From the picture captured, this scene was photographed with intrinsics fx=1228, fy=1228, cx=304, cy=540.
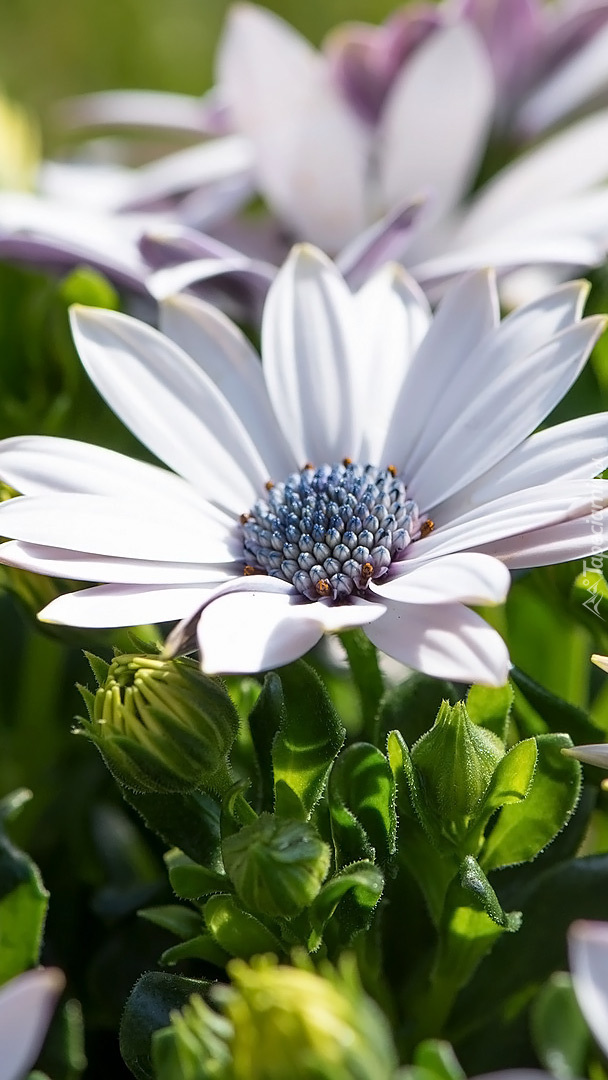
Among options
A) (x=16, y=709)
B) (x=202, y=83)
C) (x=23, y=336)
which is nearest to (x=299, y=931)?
(x=16, y=709)

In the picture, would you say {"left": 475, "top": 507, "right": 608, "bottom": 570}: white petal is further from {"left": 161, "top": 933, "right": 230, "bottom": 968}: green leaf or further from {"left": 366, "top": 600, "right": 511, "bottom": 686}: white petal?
{"left": 161, "top": 933, "right": 230, "bottom": 968}: green leaf

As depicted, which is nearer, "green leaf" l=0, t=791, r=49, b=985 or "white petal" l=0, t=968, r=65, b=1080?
"white petal" l=0, t=968, r=65, b=1080

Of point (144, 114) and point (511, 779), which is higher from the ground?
point (144, 114)

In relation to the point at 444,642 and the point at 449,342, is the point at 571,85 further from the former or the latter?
the point at 444,642

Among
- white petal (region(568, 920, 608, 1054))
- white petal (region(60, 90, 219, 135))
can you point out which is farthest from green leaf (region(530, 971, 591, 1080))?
white petal (region(60, 90, 219, 135))

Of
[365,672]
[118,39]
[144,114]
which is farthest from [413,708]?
[118,39]

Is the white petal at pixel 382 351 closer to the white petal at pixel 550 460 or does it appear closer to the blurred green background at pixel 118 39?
the white petal at pixel 550 460
